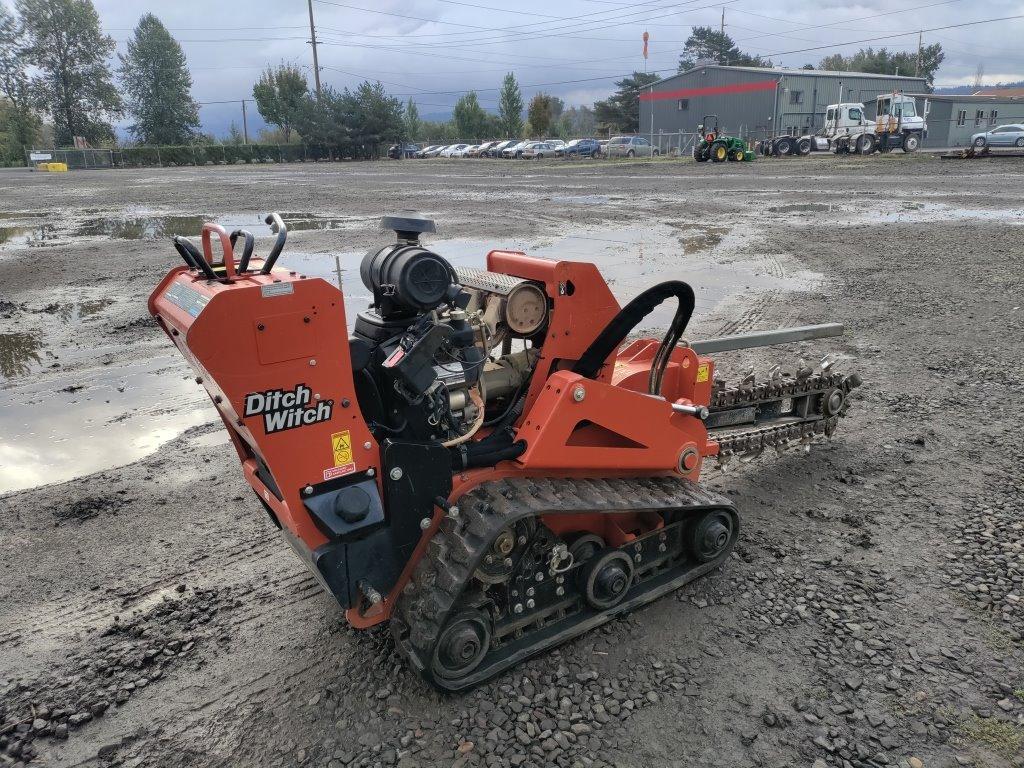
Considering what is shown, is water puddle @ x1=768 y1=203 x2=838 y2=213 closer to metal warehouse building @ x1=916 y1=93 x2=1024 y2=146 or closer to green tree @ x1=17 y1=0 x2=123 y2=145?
metal warehouse building @ x1=916 y1=93 x2=1024 y2=146

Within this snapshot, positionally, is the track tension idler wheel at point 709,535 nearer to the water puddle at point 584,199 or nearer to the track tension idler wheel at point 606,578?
the track tension idler wheel at point 606,578

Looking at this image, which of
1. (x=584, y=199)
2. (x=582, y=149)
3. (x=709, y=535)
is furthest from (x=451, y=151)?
(x=709, y=535)

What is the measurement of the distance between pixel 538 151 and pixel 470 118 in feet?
102

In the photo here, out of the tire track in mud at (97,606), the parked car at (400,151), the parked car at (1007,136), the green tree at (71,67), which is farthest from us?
the green tree at (71,67)

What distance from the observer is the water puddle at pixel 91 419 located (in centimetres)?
580

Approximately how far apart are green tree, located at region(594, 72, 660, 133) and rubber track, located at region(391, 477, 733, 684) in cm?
7840

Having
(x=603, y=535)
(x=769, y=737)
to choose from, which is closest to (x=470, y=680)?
(x=603, y=535)

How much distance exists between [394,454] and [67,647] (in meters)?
2.16

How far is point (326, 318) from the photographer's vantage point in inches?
113

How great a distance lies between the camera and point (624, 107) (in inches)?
3078

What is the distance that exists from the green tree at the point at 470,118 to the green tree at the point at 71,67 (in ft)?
120

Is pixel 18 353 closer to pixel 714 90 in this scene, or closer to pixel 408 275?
pixel 408 275

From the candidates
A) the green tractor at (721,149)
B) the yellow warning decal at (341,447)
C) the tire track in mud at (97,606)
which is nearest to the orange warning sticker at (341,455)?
the yellow warning decal at (341,447)

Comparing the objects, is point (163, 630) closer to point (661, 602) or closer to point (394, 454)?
point (394, 454)
